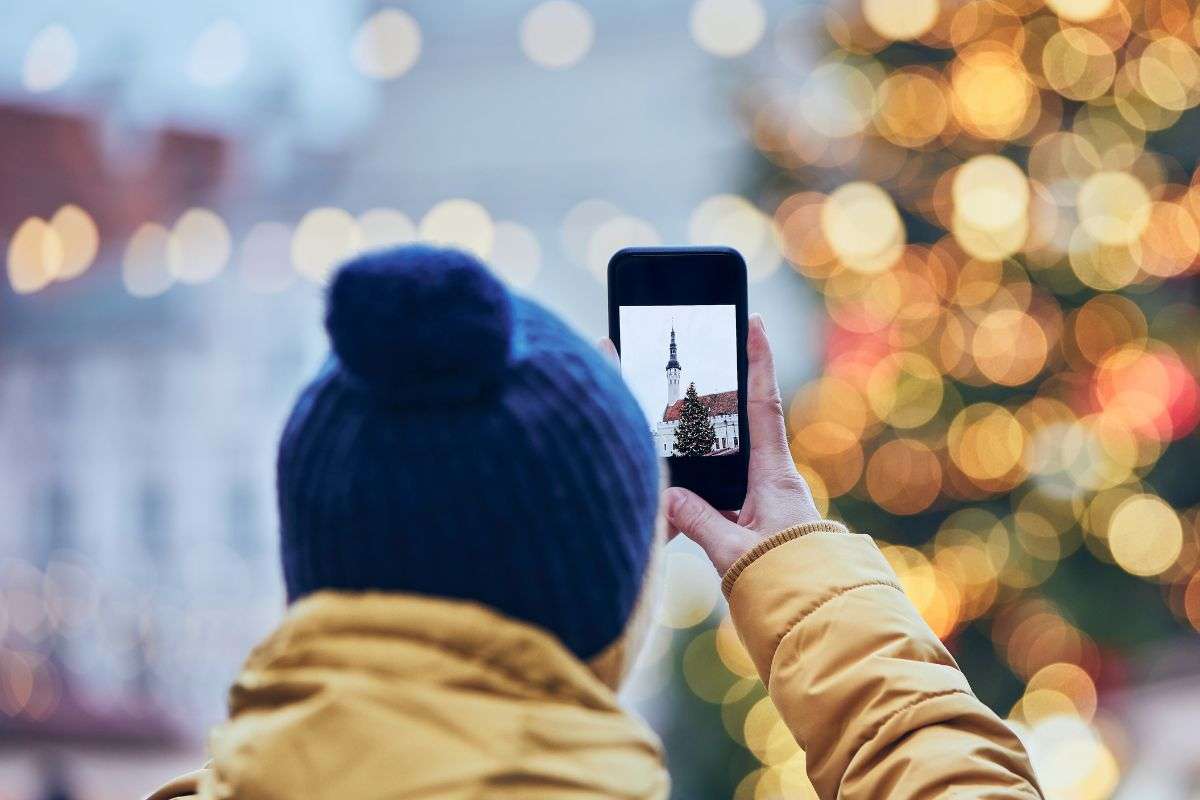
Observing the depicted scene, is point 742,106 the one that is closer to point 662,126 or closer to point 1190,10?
point 1190,10

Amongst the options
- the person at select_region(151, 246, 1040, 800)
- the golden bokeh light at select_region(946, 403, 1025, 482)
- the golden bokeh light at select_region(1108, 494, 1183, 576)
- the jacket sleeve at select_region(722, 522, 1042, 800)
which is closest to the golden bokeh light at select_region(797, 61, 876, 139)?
the golden bokeh light at select_region(946, 403, 1025, 482)

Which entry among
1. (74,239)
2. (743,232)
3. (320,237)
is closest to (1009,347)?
(743,232)

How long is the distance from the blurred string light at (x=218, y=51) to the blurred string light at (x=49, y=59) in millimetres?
231

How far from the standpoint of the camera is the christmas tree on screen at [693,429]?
0.61m

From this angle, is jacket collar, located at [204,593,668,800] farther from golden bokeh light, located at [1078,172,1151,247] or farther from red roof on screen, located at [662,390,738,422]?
golden bokeh light, located at [1078,172,1151,247]

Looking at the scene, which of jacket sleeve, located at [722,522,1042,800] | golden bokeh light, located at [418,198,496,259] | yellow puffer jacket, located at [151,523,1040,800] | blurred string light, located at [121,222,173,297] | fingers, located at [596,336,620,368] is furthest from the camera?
blurred string light, located at [121,222,173,297]

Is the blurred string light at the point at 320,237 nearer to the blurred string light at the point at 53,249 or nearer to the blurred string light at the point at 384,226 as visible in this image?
the blurred string light at the point at 384,226

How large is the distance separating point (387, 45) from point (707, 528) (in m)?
2.26

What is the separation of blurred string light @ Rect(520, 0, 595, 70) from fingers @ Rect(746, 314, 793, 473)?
216 centimetres

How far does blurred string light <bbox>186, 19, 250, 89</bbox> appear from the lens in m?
2.38

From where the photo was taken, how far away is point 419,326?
33cm

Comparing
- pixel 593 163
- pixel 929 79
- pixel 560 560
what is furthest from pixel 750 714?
pixel 593 163

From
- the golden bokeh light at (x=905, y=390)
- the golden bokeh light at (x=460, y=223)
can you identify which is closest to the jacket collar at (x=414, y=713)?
the golden bokeh light at (x=905, y=390)

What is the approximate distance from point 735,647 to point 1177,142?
0.90 metres
